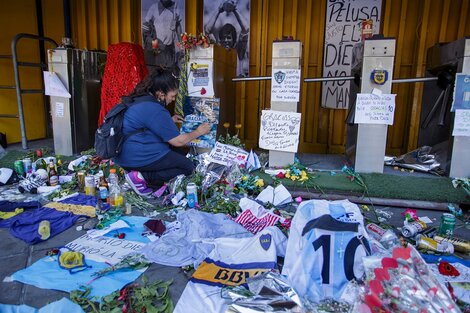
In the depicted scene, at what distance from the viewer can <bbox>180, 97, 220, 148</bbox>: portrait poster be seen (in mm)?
4336

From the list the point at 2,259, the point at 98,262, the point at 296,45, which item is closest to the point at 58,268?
the point at 98,262

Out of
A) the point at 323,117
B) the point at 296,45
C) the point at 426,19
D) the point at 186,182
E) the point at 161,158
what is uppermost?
the point at 426,19

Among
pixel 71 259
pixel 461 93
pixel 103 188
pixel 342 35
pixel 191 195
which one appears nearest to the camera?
pixel 71 259

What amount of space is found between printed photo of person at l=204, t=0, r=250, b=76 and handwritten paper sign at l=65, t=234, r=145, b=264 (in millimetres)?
3823

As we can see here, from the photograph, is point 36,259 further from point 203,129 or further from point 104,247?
point 203,129

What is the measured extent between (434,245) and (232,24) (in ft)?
A: 14.9

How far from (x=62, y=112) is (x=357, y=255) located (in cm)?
453

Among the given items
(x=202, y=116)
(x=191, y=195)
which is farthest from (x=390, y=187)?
(x=202, y=116)

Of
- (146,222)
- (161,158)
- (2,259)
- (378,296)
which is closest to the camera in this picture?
(378,296)

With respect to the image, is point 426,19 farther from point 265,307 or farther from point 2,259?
point 2,259

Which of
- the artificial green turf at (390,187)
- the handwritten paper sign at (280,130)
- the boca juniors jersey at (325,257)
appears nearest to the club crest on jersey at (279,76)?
the handwritten paper sign at (280,130)

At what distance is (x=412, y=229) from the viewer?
2889 millimetres

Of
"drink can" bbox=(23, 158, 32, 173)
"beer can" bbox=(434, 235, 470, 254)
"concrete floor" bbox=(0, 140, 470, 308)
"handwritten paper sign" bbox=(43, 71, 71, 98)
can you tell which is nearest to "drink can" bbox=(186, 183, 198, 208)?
"concrete floor" bbox=(0, 140, 470, 308)

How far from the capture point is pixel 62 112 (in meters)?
5.11
